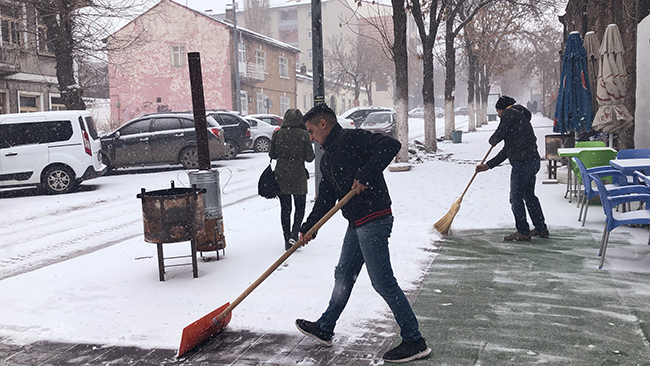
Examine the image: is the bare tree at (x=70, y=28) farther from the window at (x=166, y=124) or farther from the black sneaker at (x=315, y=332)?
the black sneaker at (x=315, y=332)

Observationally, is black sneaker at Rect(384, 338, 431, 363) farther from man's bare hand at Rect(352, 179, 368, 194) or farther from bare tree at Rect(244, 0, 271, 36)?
bare tree at Rect(244, 0, 271, 36)

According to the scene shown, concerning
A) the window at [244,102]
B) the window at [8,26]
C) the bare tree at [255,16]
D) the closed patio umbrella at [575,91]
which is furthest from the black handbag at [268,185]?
the bare tree at [255,16]

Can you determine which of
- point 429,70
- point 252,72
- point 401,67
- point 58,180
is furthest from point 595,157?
point 252,72

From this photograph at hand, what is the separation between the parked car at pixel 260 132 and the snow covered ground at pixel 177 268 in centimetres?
1030

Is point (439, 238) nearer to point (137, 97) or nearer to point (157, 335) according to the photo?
point (157, 335)

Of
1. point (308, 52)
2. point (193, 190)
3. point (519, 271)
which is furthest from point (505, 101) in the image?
point (308, 52)

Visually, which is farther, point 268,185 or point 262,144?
point 262,144

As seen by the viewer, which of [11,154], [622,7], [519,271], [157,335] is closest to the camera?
[157,335]

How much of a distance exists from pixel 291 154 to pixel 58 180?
8652 millimetres

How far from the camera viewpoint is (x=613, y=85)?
9.67 meters

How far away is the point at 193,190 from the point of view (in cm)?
580

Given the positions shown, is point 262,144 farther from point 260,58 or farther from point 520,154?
point 260,58

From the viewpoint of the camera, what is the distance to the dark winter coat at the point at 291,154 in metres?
6.71

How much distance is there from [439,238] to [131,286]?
12.3 feet
